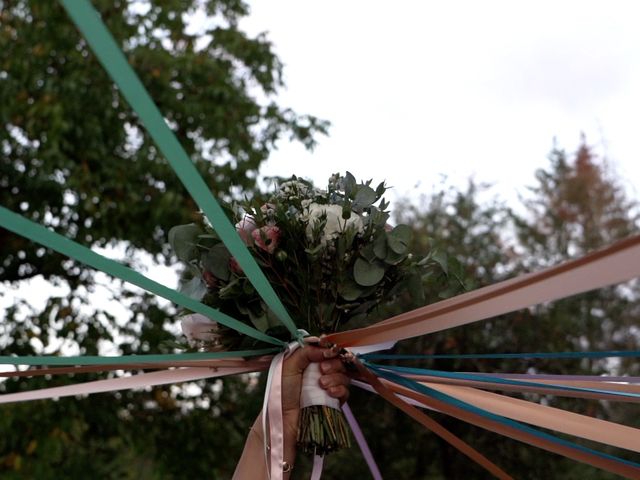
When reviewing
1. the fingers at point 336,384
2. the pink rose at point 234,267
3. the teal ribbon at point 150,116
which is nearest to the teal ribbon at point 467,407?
the fingers at point 336,384

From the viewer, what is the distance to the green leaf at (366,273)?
2316mm

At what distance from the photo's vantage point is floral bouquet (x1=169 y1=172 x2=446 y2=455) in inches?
91.7

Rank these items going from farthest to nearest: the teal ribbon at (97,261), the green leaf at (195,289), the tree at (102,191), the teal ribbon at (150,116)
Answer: the tree at (102,191), the green leaf at (195,289), the teal ribbon at (97,261), the teal ribbon at (150,116)

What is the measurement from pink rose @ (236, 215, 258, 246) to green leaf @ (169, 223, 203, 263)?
5.4 inches

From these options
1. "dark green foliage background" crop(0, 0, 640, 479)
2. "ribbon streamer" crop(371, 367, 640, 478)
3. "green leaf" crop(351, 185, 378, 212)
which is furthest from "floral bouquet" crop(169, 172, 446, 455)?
"dark green foliage background" crop(0, 0, 640, 479)

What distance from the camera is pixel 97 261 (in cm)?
181

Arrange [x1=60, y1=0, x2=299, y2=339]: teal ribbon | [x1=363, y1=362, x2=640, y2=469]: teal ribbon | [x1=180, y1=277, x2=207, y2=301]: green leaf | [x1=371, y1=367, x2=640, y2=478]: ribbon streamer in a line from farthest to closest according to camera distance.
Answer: [x1=180, y1=277, x2=207, y2=301]: green leaf → [x1=363, y1=362, x2=640, y2=469]: teal ribbon → [x1=371, y1=367, x2=640, y2=478]: ribbon streamer → [x1=60, y1=0, x2=299, y2=339]: teal ribbon

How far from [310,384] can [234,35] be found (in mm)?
5916

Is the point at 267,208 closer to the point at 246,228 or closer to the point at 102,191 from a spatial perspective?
the point at 246,228

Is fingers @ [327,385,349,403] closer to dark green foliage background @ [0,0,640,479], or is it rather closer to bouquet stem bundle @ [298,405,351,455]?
bouquet stem bundle @ [298,405,351,455]

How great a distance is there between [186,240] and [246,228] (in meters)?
0.20

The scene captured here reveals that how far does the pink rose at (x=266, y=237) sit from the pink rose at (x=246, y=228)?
0.07 ft

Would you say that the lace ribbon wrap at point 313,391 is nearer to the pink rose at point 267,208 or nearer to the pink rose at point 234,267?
the pink rose at point 234,267

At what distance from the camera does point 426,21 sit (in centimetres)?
901
